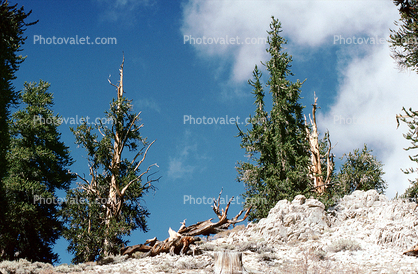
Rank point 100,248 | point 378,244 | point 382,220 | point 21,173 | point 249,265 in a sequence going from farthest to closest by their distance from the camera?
point 21,173, point 100,248, point 382,220, point 378,244, point 249,265

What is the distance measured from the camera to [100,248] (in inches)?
734

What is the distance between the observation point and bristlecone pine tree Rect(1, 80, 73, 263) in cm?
1994

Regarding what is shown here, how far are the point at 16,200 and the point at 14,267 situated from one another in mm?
7751

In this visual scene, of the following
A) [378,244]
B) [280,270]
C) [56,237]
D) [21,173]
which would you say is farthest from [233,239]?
[21,173]

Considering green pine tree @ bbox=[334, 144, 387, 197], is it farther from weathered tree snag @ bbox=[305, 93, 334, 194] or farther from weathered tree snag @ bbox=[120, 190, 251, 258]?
weathered tree snag @ bbox=[120, 190, 251, 258]

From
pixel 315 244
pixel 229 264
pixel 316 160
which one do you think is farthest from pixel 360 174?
pixel 229 264

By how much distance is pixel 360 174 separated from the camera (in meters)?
23.3

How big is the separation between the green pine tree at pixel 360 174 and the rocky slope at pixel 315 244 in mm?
5111

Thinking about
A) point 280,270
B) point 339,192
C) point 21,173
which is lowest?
point 280,270

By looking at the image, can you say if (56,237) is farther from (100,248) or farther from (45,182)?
(100,248)

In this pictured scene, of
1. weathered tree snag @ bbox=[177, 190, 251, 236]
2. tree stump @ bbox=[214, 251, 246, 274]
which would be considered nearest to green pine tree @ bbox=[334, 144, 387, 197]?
weathered tree snag @ bbox=[177, 190, 251, 236]

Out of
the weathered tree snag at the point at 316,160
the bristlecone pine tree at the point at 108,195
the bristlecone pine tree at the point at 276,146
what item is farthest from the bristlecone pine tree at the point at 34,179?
the weathered tree snag at the point at 316,160

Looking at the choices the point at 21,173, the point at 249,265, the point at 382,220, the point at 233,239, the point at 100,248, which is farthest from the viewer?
the point at 21,173

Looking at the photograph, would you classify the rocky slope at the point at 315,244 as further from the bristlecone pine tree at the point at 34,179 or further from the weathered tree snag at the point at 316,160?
the bristlecone pine tree at the point at 34,179
